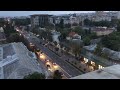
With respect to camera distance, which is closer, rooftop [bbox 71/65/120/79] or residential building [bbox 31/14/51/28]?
rooftop [bbox 71/65/120/79]

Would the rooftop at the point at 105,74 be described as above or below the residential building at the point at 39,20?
above

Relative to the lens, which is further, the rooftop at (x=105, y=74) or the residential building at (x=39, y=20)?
the residential building at (x=39, y=20)

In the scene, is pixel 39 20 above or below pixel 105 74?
below

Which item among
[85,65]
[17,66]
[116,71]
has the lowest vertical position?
[85,65]

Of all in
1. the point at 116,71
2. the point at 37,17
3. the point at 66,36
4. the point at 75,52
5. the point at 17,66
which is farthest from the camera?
the point at 37,17

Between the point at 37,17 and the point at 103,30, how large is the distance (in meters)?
5.43

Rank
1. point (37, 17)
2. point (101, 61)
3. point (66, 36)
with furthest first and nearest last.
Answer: point (37, 17) < point (66, 36) < point (101, 61)

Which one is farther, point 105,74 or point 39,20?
point 39,20

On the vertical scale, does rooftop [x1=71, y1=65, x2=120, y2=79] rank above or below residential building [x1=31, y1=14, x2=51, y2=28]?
above

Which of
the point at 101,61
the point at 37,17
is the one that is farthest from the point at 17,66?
the point at 37,17
